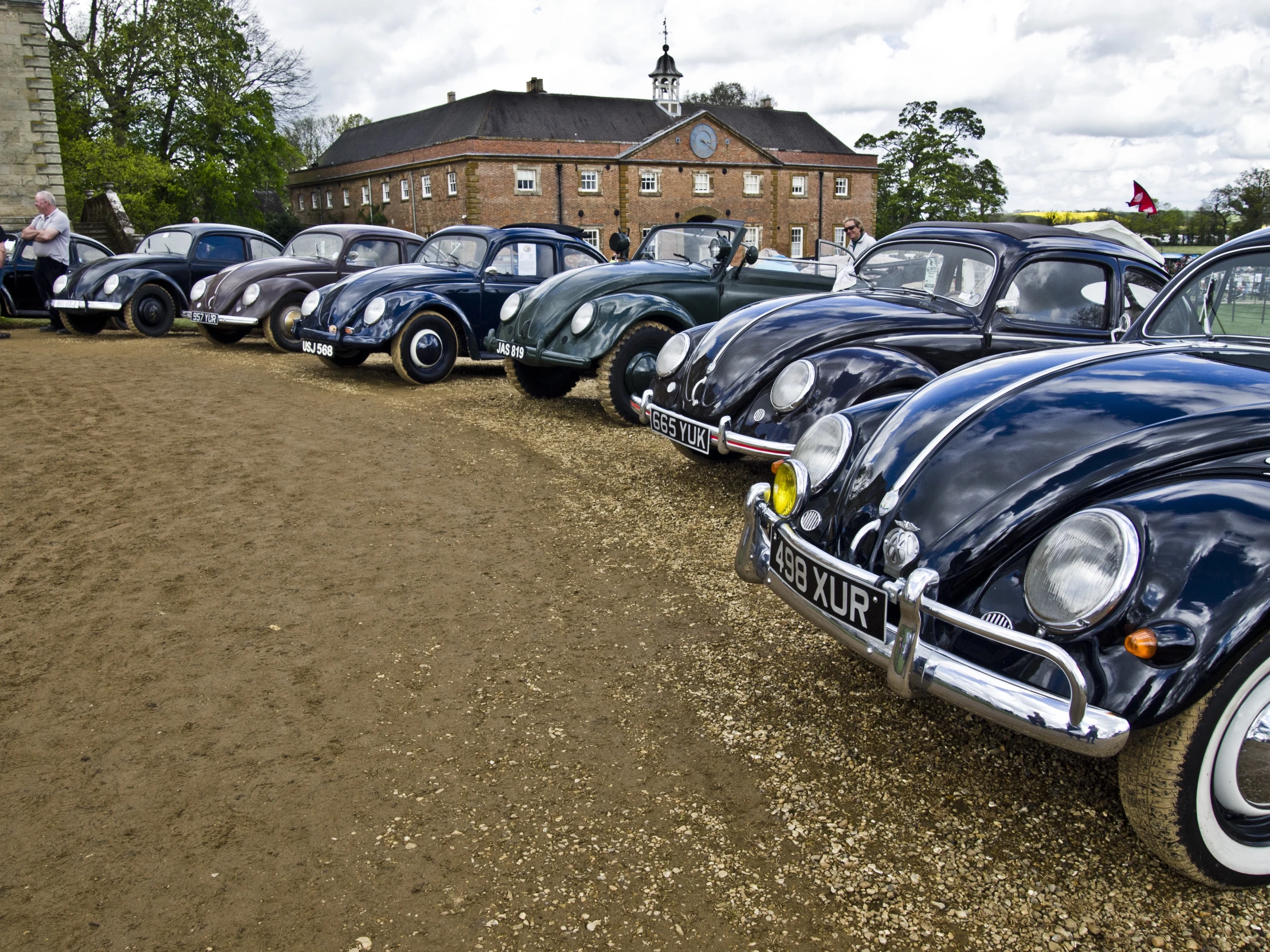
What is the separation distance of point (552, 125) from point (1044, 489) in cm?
5132

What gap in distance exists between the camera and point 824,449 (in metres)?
3.18

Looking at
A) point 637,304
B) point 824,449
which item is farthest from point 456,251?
point 824,449

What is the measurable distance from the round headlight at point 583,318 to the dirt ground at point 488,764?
271 cm

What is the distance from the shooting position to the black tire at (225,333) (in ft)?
42.0

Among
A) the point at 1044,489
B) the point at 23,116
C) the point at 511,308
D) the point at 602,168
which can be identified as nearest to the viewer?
the point at 1044,489

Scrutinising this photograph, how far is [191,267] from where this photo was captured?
13844 mm

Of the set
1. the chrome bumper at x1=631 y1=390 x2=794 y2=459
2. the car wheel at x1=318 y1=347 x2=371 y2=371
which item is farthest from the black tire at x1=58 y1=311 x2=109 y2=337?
the chrome bumper at x1=631 y1=390 x2=794 y2=459

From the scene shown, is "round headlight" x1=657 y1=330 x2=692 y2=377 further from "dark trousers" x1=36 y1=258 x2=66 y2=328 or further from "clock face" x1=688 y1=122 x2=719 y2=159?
"clock face" x1=688 y1=122 x2=719 y2=159

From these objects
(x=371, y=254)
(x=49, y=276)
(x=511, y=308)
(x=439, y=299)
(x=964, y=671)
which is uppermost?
(x=371, y=254)

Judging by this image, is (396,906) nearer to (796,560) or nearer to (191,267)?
(796,560)

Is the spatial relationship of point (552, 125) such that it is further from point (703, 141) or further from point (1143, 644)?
point (1143, 644)

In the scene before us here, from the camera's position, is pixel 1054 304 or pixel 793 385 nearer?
pixel 793 385

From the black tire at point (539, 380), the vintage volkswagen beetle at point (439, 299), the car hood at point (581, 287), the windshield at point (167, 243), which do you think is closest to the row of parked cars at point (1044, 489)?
the car hood at point (581, 287)

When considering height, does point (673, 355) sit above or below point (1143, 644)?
above
